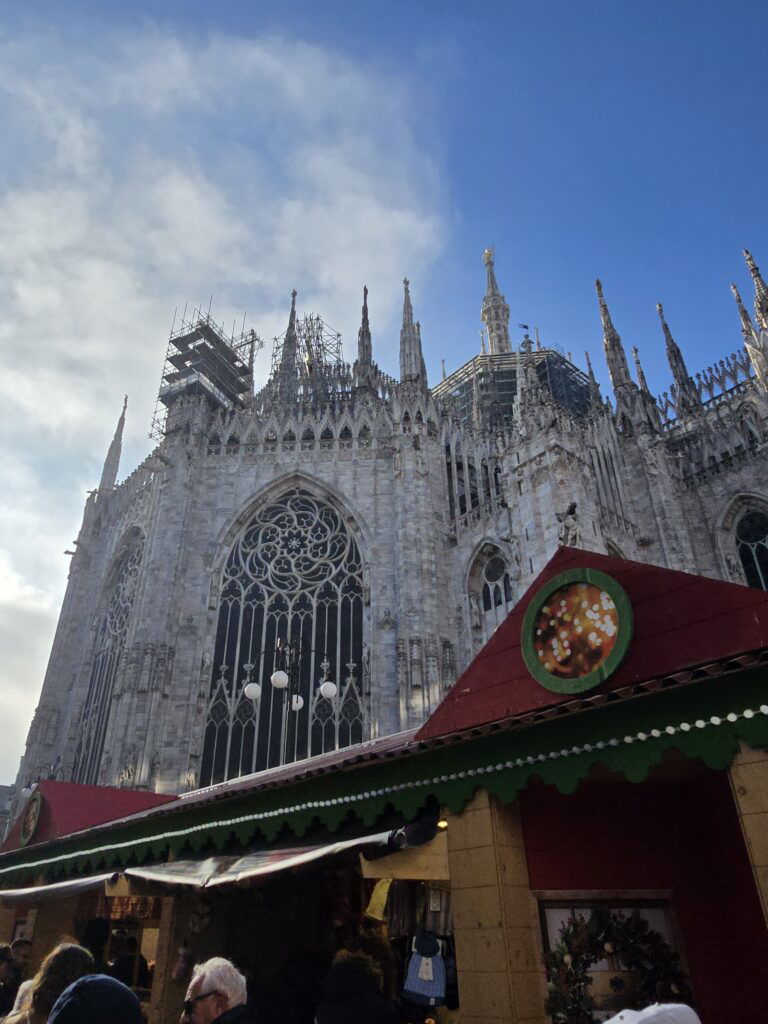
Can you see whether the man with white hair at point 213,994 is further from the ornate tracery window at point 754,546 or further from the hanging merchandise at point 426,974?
the ornate tracery window at point 754,546

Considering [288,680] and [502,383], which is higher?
[502,383]

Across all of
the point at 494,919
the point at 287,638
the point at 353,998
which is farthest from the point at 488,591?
the point at 353,998

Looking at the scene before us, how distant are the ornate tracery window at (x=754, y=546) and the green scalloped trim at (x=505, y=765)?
21540mm

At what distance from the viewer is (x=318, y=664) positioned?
24688 millimetres

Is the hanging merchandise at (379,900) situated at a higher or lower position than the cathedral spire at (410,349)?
lower

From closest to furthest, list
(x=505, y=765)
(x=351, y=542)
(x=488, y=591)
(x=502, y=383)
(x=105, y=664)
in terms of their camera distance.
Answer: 1. (x=505, y=765)
2. (x=488, y=591)
3. (x=351, y=542)
4. (x=105, y=664)
5. (x=502, y=383)

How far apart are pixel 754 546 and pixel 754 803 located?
23.1m

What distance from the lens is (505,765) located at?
6203 mm

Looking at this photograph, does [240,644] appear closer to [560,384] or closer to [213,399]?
[213,399]

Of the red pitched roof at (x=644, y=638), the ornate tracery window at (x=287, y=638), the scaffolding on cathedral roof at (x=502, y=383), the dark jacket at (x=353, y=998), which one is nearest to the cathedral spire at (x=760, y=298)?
the scaffolding on cathedral roof at (x=502, y=383)

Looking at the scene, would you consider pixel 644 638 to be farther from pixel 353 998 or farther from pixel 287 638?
pixel 287 638

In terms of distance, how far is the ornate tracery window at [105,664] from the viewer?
89.0ft

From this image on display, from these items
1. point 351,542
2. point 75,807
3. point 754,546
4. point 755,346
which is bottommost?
point 75,807

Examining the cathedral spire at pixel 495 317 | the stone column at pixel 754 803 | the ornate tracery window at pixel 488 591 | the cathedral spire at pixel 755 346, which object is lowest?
the stone column at pixel 754 803
